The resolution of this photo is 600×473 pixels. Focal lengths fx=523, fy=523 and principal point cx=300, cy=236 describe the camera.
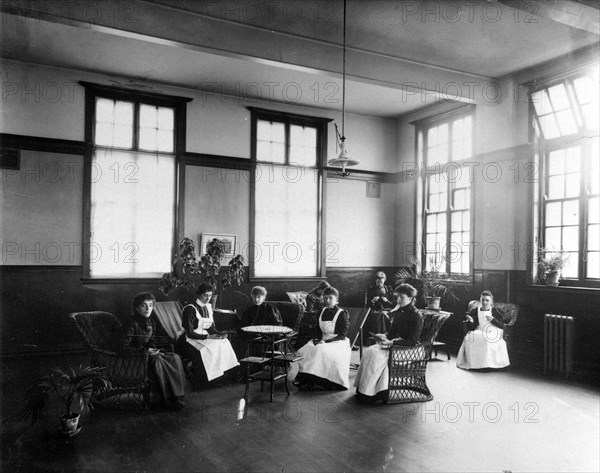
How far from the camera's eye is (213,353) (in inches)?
230

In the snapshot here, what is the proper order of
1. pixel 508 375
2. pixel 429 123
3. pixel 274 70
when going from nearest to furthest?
pixel 508 375, pixel 274 70, pixel 429 123

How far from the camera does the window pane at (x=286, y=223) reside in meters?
9.08

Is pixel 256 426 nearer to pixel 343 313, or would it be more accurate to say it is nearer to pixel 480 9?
pixel 343 313

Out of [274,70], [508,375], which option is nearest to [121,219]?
[274,70]

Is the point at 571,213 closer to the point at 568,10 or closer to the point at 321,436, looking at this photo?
the point at 568,10

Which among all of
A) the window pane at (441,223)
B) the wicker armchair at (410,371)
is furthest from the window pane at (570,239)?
the wicker armchair at (410,371)

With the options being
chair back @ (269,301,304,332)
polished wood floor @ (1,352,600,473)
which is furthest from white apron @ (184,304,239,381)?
chair back @ (269,301,304,332)

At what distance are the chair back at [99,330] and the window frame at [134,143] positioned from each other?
2291 millimetres

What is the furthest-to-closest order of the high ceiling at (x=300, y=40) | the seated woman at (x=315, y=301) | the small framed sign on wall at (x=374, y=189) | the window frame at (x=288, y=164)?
1. the small framed sign on wall at (x=374, y=189)
2. the window frame at (x=288, y=164)
3. the seated woman at (x=315, y=301)
4. the high ceiling at (x=300, y=40)

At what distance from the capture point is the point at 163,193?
830 centimetres

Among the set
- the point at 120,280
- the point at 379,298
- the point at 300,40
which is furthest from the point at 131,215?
the point at 379,298

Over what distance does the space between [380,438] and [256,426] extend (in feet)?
3.47

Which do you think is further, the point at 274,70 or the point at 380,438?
the point at 274,70

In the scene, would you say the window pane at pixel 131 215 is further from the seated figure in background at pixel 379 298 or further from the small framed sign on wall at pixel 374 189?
the small framed sign on wall at pixel 374 189
